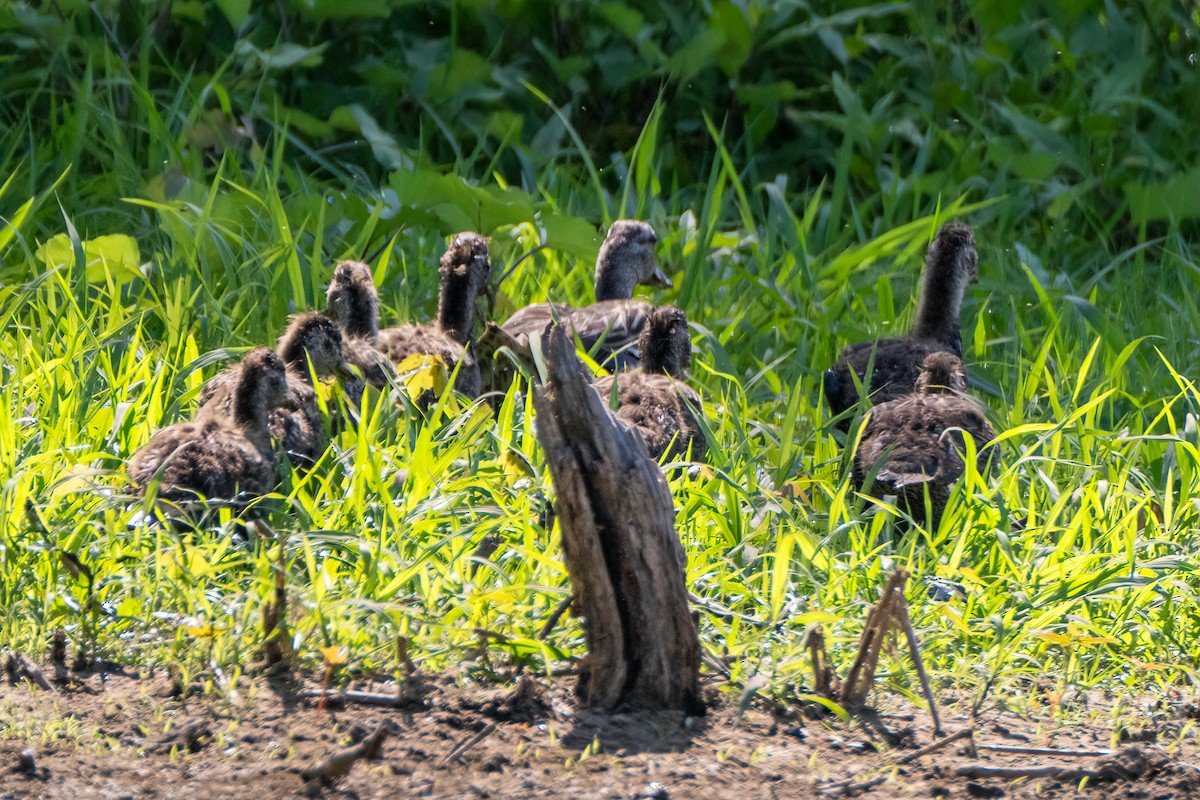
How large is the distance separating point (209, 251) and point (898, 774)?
15.4 feet

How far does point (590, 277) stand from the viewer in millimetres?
8102

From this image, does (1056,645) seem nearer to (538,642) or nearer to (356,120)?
(538,642)

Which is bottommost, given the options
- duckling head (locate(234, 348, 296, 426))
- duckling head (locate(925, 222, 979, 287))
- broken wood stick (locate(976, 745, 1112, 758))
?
broken wood stick (locate(976, 745, 1112, 758))

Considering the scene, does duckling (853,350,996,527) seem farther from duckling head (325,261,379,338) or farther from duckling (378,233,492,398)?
duckling head (325,261,379,338)

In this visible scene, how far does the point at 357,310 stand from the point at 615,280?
153 centimetres

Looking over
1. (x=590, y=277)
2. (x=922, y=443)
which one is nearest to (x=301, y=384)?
(x=922, y=443)

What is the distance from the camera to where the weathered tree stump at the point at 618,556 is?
3.61 metres

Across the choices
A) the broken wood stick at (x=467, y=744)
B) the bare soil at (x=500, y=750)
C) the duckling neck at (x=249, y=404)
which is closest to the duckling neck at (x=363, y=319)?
the duckling neck at (x=249, y=404)

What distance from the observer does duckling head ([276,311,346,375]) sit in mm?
5898

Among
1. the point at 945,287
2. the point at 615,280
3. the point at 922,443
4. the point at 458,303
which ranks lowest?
the point at 922,443

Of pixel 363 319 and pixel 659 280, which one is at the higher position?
pixel 659 280

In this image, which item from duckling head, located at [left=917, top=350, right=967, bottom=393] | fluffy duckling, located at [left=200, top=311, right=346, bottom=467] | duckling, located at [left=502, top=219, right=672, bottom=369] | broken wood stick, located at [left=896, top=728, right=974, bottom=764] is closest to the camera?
broken wood stick, located at [left=896, top=728, right=974, bottom=764]

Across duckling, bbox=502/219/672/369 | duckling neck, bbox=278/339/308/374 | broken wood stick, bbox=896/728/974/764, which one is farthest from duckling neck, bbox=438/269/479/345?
broken wood stick, bbox=896/728/974/764

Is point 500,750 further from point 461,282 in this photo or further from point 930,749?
point 461,282
